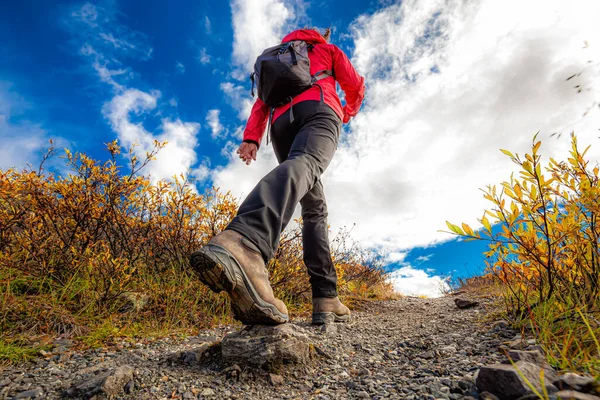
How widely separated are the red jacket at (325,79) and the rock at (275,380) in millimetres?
1903

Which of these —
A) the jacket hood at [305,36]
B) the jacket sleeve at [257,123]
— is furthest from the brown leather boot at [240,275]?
the jacket hood at [305,36]

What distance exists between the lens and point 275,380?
59.4 inches

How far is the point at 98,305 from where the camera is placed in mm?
2504

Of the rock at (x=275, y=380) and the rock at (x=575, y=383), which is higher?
the rock at (x=275, y=380)

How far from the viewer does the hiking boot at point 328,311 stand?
2667 mm

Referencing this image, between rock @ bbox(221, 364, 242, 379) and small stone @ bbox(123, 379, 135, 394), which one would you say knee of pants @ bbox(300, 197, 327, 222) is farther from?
small stone @ bbox(123, 379, 135, 394)

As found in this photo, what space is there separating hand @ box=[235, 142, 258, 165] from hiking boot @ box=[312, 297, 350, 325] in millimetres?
1367

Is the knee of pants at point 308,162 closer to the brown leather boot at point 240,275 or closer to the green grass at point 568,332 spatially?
the brown leather boot at point 240,275

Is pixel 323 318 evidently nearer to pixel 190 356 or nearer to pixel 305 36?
pixel 190 356

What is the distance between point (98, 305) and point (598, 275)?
10.6 ft

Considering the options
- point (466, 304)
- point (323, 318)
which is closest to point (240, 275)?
point (323, 318)

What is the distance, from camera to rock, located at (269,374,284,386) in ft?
4.91

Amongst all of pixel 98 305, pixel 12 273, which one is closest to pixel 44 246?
pixel 12 273

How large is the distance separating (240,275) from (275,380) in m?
0.51
